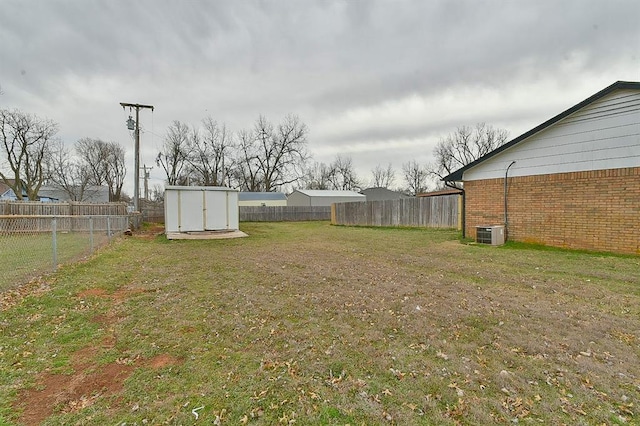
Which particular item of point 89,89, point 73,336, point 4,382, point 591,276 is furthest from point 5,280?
point 89,89

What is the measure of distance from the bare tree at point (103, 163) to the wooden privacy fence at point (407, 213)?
38660 mm

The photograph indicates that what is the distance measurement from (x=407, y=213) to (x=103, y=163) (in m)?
45.4

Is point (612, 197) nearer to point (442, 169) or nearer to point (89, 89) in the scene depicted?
point (89, 89)

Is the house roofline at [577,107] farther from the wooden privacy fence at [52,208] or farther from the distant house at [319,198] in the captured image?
the distant house at [319,198]

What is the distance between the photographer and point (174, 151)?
125 ft

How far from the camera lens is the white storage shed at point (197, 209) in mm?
13641

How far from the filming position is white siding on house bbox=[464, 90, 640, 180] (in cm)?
736

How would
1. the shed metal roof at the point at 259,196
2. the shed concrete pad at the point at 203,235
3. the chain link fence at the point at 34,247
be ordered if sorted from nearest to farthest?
the chain link fence at the point at 34,247
the shed concrete pad at the point at 203,235
the shed metal roof at the point at 259,196

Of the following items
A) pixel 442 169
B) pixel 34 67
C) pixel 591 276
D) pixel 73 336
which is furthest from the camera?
pixel 442 169

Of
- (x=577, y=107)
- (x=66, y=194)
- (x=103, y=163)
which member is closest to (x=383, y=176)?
(x=103, y=163)

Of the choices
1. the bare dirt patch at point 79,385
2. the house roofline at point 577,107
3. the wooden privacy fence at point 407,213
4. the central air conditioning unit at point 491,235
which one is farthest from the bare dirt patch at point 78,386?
the wooden privacy fence at point 407,213

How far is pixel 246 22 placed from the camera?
9.19 m

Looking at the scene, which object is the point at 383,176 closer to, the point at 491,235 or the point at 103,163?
the point at 103,163

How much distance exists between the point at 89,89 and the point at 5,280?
467 inches
